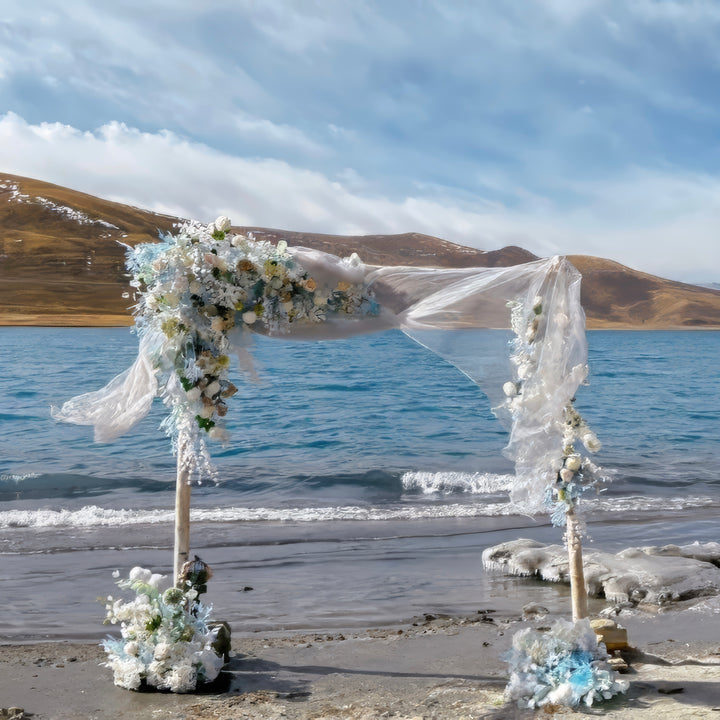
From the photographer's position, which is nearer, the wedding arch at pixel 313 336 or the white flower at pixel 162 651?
the white flower at pixel 162 651

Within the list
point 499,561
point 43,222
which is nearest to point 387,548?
point 499,561

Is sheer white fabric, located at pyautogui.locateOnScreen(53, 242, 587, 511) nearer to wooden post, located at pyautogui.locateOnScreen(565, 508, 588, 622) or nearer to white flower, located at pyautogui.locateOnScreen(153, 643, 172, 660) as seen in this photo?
wooden post, located at pyautogui.locateOnScreen(565, 508, 588, 622)

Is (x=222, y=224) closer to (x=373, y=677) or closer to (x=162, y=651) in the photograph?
(x=162, y=651)

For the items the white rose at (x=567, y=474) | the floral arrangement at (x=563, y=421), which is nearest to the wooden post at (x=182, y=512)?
the floral arrangement at (x=563, y=421)

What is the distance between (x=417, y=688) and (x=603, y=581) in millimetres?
2955

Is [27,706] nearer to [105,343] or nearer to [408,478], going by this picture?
[408,478]

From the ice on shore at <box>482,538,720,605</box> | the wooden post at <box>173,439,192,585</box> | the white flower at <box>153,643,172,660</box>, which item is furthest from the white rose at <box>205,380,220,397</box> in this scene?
the ice on shore at <box>482,538,720,605</box>

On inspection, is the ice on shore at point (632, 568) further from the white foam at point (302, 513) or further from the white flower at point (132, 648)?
the white flower at point (132, 648)

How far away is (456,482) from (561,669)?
886 centimetres

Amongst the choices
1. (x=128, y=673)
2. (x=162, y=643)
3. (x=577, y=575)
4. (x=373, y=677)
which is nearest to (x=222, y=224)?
(x=162, y=643)

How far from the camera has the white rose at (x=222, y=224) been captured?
17.4 feet

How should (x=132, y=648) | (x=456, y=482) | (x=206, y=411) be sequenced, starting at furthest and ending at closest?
(x=456, y=482), (x=206, y=411), (x=132, y=648)

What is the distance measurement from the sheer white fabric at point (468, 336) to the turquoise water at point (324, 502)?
2.41 feet

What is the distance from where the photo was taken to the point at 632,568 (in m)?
7.41
